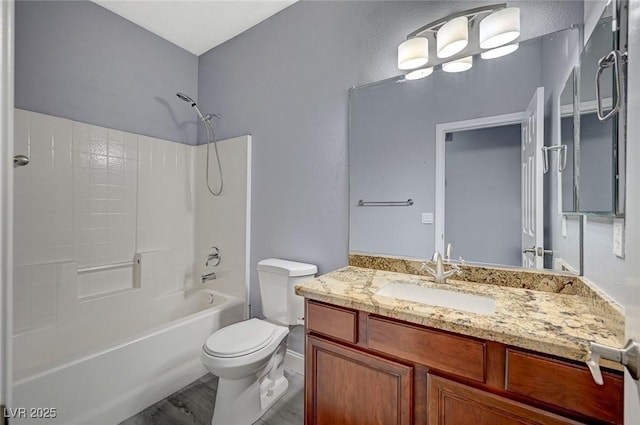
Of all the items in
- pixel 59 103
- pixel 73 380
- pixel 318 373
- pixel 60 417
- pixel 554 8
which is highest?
pixel 554 8

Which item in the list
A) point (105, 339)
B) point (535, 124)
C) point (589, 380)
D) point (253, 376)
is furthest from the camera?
point (105, 339)

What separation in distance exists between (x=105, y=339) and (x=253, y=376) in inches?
49.2

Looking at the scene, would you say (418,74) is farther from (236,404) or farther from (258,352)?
(236,404)

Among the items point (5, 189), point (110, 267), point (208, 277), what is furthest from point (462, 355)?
point (110, 267)

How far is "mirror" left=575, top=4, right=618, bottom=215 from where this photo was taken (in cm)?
90

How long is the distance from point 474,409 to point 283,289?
3.88ft

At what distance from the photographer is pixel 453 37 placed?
54.7 inches

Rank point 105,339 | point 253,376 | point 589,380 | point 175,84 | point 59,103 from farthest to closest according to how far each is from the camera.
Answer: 1. point 175,84
2. point 105,339
3. point 59,103
4. point 253,376
5. point 589,380

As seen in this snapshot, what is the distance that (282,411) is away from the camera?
1669 mm

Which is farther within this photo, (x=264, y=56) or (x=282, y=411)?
(x=264, y=56)

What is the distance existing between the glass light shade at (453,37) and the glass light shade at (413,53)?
0.23 ft

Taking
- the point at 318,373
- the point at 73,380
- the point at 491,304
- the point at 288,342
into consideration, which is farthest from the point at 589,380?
the point at 73,380

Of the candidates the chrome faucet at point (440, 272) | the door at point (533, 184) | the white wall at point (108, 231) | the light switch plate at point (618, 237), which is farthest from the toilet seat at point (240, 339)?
the light switch plate at point (618, 237)

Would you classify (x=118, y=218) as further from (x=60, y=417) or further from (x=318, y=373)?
(x=318, y=373)
